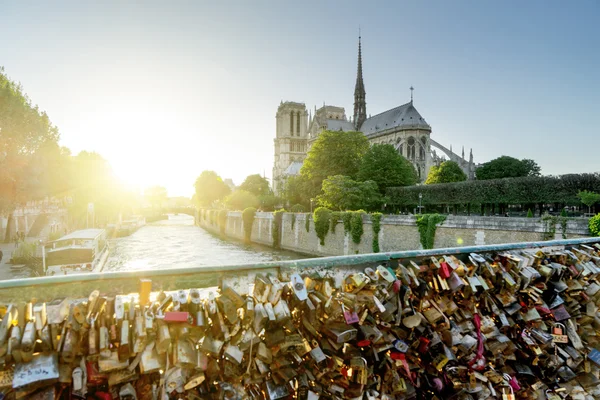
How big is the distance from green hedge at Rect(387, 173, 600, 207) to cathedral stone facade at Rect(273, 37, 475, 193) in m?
24.2

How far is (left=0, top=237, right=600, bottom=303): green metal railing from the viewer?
187cm

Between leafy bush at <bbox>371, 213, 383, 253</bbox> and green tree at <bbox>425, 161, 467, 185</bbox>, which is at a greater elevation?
green tree at <bbox>425, 161, 467, 185</bbox>

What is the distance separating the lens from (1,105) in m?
19.9

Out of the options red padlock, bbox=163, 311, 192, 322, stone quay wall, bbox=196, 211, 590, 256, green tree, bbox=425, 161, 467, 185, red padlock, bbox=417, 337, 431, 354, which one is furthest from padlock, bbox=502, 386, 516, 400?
green tree, bbox=425, 161, 467, 185

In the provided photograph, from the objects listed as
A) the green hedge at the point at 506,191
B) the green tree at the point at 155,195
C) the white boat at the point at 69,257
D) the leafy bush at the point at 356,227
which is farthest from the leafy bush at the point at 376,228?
the green tree at the point at 155,195

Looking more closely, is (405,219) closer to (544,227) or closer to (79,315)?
(544,227)

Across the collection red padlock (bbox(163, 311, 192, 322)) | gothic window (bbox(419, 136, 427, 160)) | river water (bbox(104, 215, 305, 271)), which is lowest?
river water (bbox(104, 215, 305, 271))

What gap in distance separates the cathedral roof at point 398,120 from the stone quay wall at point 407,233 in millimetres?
35977

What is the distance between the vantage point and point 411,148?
6253 cm

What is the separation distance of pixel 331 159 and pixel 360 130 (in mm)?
37126

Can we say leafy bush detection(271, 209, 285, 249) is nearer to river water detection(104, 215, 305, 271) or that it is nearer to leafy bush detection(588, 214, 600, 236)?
river water detection(104, 215, 305, 271)

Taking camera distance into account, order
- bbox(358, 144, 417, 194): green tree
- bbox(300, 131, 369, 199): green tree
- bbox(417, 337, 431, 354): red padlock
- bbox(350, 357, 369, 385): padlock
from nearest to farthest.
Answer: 1. bbox(350, 357, 369, 385): padlock
2. bbox(417, 337, 431, 354): red padlock
3. bbox(358, 144, 417, 194): green tree
4. bbox(300, 131, 369, 199): green tree

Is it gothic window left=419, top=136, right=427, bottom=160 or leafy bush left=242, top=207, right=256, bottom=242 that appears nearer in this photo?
leafy bush left=242, top=207, right=256, bottom=242

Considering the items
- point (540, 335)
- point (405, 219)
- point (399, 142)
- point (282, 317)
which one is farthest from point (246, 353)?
point (399, 142)
